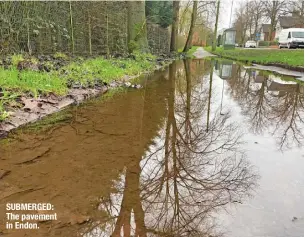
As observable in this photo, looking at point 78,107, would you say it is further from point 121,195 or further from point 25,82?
point 121,195

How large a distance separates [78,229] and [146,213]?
1.11 ft

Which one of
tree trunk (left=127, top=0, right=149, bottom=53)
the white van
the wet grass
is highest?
the white van

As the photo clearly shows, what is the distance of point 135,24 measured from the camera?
30.6ft

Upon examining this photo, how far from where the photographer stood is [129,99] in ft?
13.3

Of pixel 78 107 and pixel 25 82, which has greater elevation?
pixel 25 82

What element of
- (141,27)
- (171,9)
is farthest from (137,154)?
(171,9)

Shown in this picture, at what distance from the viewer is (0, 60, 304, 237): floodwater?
1295 millimetres

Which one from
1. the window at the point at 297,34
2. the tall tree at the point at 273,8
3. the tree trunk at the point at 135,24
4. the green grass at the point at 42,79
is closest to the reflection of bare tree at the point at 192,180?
the green grass at the point at 42,79

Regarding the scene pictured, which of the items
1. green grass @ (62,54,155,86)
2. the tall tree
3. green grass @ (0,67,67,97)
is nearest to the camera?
green grass @ (0,67,67,97)

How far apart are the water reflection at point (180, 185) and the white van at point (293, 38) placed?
93.3 feet

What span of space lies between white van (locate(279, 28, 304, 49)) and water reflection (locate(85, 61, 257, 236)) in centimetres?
2844

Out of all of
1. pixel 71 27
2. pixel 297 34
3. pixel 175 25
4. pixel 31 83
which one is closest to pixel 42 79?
pixel 31 83

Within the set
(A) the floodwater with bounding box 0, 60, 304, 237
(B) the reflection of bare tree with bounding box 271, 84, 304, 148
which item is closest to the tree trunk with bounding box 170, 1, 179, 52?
(B) the reflection of bare tree with bounding box 271, 84, 304, 148

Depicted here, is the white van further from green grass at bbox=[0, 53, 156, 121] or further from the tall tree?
green grass at bbox=[0, 53, 156, 121]
